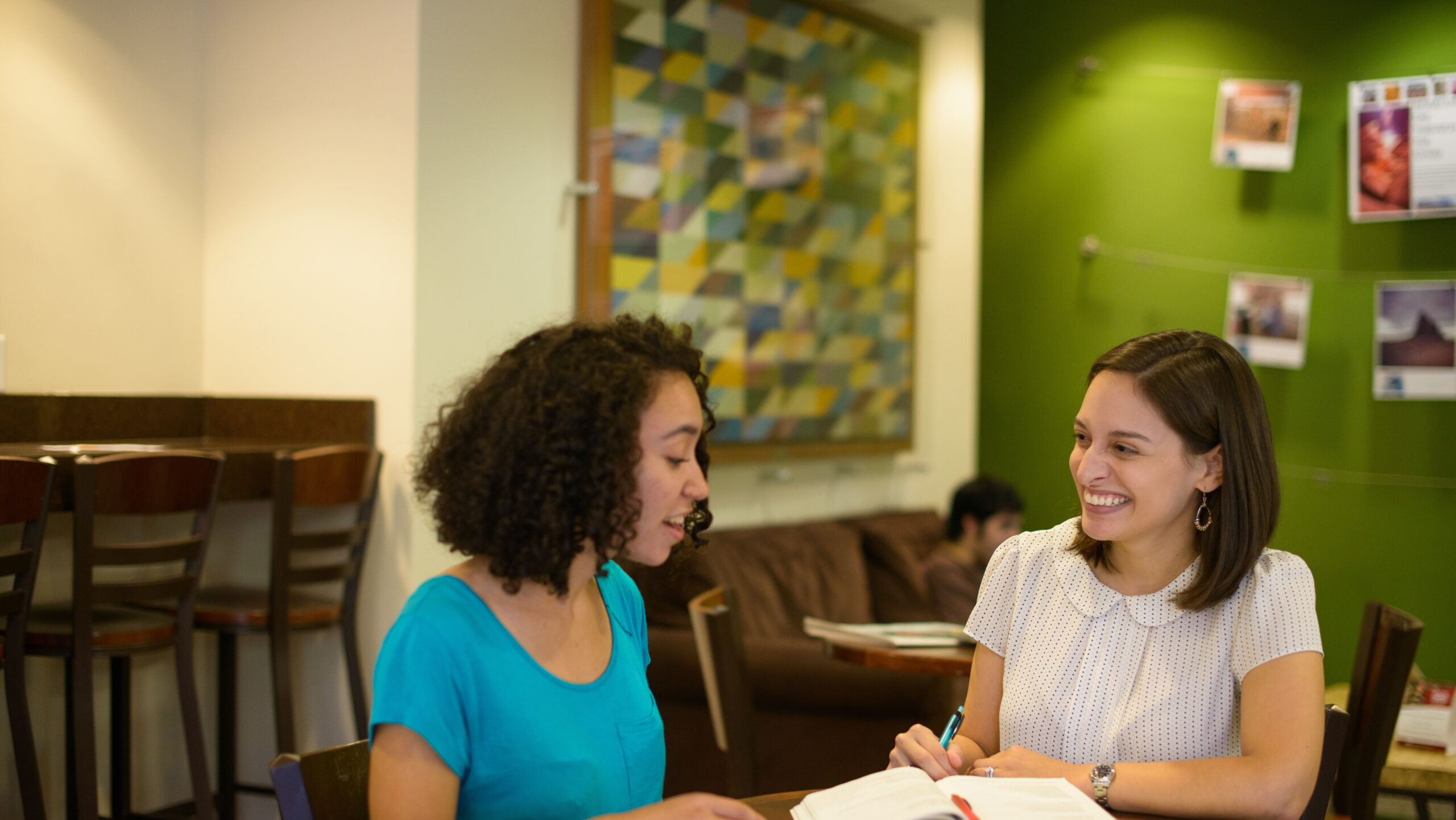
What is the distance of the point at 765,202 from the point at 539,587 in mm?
2990

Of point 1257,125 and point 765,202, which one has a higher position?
point 1257,125

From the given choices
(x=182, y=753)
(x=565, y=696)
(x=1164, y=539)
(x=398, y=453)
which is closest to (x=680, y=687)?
(x=398, y=453)

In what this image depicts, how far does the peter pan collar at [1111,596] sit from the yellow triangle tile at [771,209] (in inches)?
99.3

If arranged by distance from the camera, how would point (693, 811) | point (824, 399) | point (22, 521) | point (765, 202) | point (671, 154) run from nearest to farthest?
1. point (693, 811)
2. point (22, 521)
3. point (671, 154)
4. point (765, 202)
5. point (824, 399)

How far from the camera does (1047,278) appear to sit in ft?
18.1

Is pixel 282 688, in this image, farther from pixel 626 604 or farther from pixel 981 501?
pixel 981 501

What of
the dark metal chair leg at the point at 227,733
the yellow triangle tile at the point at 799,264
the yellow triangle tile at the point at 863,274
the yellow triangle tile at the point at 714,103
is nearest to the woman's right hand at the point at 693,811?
the dark metal chair leg at the point at 227,733

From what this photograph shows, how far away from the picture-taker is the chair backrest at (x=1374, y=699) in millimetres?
2357

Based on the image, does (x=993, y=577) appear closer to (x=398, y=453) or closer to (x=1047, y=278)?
(x=398, y=453)

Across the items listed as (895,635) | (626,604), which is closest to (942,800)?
(626,604)

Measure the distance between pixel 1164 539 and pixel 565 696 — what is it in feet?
3.01

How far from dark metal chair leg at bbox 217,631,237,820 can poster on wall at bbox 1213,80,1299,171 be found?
4.19m

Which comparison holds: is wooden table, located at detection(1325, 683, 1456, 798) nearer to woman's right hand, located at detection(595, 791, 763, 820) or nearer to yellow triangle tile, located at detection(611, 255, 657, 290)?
yellow triangle tile, located at detection(611, 255, 657, 290)

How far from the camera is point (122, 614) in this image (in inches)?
117
